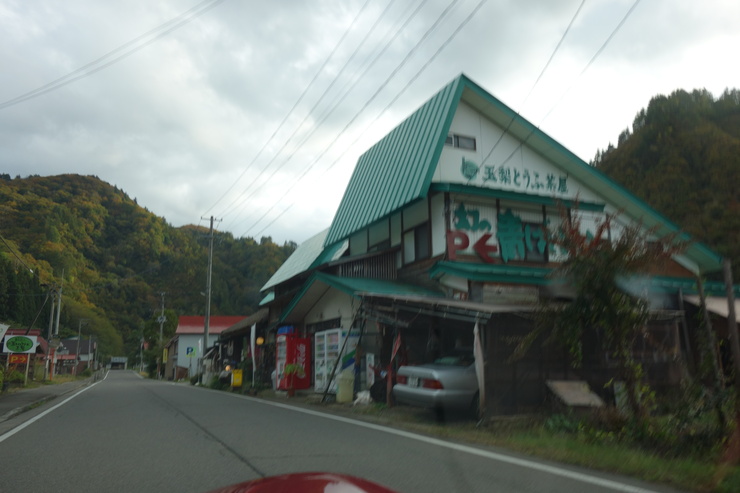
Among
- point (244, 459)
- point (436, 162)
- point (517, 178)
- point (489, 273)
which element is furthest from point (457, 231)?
point (244, 459)

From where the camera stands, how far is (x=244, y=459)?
6.68 metres

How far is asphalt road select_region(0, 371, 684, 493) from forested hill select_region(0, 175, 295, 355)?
99.3 ft

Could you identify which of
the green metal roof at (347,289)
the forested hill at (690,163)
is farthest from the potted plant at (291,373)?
the forested hill at (690,163)

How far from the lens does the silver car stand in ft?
31.9

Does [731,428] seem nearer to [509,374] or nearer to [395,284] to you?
[509,374]

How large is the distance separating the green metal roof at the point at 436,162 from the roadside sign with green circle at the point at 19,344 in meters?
15.8

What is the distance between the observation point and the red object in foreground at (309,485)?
80.1 inches

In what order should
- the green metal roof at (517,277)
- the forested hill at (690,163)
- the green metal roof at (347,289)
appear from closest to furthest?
the green metal roof at (517,277)
the green metal roof at (347,289)
the forested hill at (690,163)

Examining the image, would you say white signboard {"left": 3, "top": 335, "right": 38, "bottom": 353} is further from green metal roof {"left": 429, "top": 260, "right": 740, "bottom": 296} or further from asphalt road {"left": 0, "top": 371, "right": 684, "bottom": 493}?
green metal roof {"left": 429, "top": 260, "right": 740, "bottom": 296}

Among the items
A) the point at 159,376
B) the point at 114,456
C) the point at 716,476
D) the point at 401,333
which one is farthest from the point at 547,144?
the point at 159,376

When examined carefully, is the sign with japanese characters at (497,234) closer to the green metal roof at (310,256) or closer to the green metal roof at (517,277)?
the green metal roof at (517,277)

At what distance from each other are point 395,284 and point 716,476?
11.9 meters

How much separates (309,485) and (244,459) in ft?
16.7

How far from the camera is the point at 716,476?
534 cm
